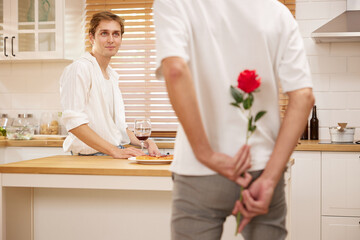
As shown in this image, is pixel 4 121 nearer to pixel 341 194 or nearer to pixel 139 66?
pixel 139 66

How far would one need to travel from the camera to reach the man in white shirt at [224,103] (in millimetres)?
1016

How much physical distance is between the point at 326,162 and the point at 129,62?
1831 millimetres

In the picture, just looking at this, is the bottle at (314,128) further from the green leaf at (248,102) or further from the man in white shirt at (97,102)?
the green leaf at (248,102)

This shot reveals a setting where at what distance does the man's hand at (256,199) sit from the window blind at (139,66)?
3007mm

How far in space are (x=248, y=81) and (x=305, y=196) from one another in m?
2.47

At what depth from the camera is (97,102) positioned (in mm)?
2609

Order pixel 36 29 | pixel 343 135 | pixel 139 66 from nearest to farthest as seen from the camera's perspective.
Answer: pixel 343 135 < pixel 36 29 < pixel 139 66

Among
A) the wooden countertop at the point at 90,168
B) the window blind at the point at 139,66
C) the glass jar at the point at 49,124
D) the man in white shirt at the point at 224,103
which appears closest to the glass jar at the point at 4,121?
the glass jar at the point at 49,124

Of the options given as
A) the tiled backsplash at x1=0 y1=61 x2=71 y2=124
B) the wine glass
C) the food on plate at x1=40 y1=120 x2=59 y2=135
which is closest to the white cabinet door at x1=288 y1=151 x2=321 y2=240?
the wine glass

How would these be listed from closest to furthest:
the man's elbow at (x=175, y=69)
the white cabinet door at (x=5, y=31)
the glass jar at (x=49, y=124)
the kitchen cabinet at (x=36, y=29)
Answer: the man's elbow at (x=175, y=69) < the kitchen cabinet at (x=36, y=29) < the white cabinet door at (x=5, y=31) < the glass jar at (x=49, y=124)

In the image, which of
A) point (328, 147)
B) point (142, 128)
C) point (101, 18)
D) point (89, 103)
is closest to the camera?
point (142, 128)

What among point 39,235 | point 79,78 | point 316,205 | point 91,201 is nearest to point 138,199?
point 91,201

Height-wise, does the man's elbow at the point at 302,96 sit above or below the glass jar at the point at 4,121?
above

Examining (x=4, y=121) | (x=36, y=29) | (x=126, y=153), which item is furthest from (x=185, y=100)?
(x=4, y=121)
